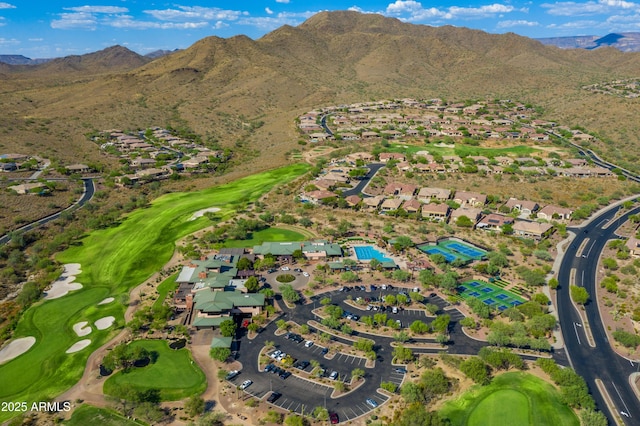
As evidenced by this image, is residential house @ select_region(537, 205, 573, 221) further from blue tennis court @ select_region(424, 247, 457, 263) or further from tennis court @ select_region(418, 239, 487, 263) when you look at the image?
blue tennis court @ select_region(424, 247, 457, 263)

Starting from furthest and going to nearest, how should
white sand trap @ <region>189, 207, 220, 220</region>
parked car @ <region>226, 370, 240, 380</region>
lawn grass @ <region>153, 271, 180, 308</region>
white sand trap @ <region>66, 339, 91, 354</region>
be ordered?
white sand trap @ <region>189, 207, 220, 220</region>
lawn grass @ <region>153, 271, 180, 308</region>
white sand trap @ <region>66, 339, 91, 354</region>
parked car @ <region>226, 370, 240, 380</region>

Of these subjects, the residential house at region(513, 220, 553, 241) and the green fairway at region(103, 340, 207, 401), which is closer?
the green fairway at region(103, 340, 207, 401)

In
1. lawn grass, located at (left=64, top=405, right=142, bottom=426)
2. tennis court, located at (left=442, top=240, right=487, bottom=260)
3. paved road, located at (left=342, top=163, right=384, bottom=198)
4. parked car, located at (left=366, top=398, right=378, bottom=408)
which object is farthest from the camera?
paved road, located at (left=342, top=163, right=384, bottom=198)

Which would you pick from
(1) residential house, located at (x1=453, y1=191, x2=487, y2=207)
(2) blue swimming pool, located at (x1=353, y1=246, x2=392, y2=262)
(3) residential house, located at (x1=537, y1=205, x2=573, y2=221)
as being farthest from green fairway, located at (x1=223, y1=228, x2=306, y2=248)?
(3) residential house, located at (x1=537, y1=205, x2=573, y2=221)

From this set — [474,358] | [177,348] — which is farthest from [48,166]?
[474,358]

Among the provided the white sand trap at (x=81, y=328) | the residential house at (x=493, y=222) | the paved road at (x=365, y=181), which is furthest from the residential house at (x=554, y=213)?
the white sand trap at (x=81, y=328)

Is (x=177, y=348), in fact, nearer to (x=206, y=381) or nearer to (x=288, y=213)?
(x=206, y=381)
